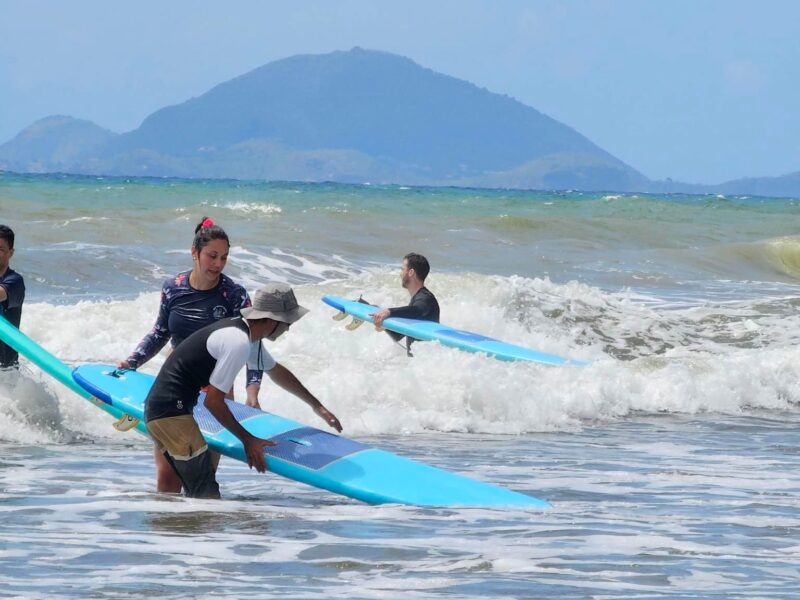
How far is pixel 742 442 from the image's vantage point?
890 centimetres

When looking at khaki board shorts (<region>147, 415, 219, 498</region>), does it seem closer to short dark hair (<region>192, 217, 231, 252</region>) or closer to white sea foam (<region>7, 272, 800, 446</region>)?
short dark hair (<region>192, 217, 231, 252</region>)

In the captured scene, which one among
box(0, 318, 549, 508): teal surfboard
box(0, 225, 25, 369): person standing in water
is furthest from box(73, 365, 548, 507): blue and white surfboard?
box(0, 225, 25, 369): person standing in water

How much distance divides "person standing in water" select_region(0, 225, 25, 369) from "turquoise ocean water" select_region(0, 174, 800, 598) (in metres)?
0.53

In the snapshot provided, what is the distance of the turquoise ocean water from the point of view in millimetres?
4730

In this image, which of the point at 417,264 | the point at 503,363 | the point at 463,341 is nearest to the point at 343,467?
the point at 417,264

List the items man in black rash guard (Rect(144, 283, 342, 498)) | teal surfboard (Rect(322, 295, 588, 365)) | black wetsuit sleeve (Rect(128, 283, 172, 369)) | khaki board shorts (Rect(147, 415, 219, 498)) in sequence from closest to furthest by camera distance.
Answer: man in black rash guard (Rect(144, 283, 342, 498)) < khaki board shorts (Rect(147, 415, 219, 498)) < black wetsuit sleeve (Rect(128, 283, 172, 369)) < teal surfboard (Rect(322, 295, 588, 365))

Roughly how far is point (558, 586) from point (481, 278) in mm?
11969

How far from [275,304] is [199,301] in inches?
40.8

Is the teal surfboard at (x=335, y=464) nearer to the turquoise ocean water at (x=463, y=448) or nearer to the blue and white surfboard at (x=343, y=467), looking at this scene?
the blue and white surfboard at (x=343, y=467)

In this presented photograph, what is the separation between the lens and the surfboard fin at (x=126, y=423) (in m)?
6.17

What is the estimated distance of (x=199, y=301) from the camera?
6.21 meters

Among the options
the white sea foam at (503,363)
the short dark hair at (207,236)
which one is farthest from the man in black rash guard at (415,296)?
the short dark hair at (207,236)

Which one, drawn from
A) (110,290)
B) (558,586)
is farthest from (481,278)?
(558,586)

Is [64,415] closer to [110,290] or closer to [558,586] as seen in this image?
[558,586]
